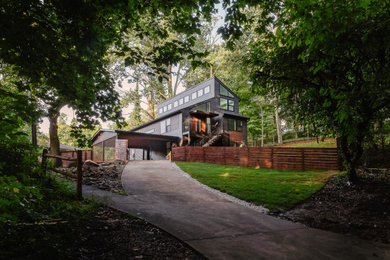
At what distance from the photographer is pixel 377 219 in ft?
17.3

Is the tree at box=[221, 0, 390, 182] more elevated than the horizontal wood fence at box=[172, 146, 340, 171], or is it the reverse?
the tree at box=[221, 0, 390, 182]

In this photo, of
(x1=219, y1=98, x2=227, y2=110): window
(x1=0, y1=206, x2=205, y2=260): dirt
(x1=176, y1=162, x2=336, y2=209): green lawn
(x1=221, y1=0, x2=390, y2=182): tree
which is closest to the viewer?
(x1=0, y1=206, x2=205, y2=260): dirt

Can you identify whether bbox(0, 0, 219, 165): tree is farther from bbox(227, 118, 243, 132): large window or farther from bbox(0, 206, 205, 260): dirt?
bbox(227, 118, 243, 132): large window

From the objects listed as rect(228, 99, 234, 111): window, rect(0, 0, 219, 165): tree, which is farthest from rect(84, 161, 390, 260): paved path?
rect(228, 99, 234, 111): window

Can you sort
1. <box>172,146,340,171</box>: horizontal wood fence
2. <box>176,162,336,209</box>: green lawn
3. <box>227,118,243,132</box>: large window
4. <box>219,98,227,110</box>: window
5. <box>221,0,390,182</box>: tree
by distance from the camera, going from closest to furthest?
<box>221,0,390,182</box>: tree, <box>176,162,336,209</box>: green lawn, <box>172,146,340,171</box>: horizontal wood fence, <box>219,98,227,110</box>: window, <box>227,118,243,132</box>: large window

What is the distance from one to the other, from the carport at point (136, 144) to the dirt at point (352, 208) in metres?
18.7

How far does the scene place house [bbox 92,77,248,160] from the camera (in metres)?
24.5

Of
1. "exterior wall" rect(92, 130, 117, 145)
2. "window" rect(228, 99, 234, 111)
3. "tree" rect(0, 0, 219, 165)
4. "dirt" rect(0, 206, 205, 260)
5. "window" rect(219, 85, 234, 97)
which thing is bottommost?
"dirt" rect(0, 206, 205, 260)

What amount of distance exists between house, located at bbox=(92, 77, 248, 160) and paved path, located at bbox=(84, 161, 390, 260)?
54.5ft

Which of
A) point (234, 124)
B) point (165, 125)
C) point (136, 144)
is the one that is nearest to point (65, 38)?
point (165, 125)

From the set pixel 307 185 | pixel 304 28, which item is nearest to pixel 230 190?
pixel 307 185

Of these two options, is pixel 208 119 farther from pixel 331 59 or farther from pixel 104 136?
pixel 331 59

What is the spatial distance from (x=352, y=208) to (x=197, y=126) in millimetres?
19888

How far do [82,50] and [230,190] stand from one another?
7.21 meters
